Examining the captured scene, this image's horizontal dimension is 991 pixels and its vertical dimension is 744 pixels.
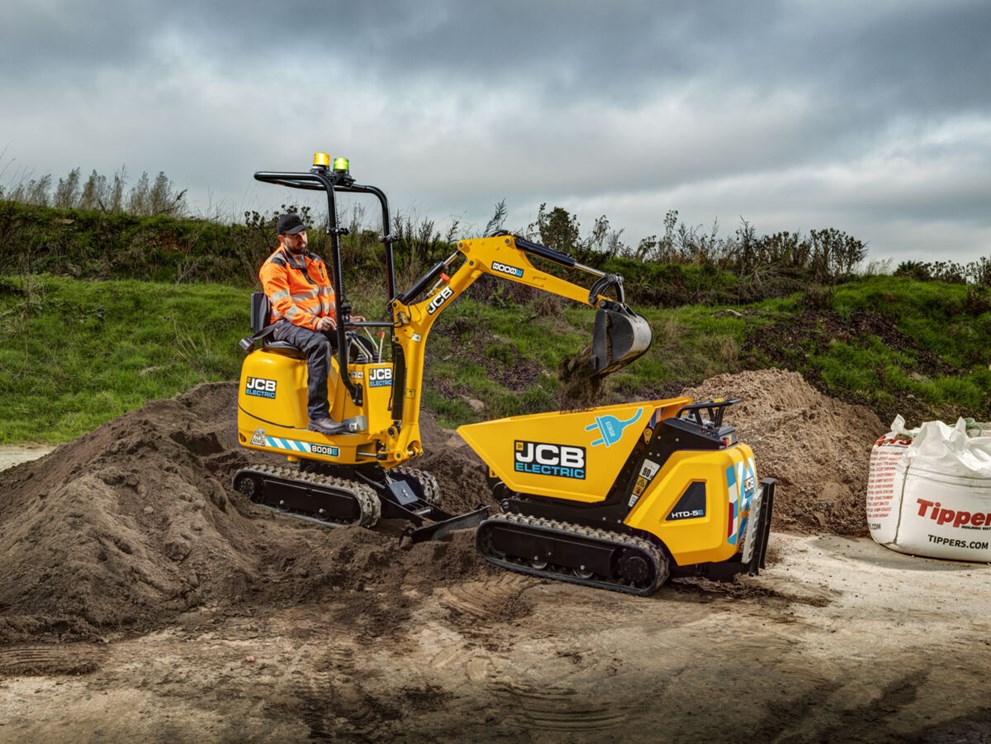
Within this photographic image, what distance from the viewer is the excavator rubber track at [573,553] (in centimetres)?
502

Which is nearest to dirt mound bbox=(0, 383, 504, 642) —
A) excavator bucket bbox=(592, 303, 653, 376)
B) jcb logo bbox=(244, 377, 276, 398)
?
jcb logo bbox=(244, 377, 276, 398)

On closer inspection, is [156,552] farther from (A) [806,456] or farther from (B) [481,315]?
(B) [481,315]

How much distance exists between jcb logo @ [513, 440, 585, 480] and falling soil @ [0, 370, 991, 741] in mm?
659

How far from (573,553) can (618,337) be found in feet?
4.27

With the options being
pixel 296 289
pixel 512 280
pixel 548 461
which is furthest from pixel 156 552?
pixel 512 280

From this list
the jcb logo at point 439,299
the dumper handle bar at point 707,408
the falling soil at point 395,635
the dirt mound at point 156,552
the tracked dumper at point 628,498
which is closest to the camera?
the falling soil at point 395,635

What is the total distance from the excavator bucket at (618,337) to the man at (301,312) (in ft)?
7.02

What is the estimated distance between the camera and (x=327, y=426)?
6527 millimetres

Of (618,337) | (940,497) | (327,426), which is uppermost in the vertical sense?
(618,337)

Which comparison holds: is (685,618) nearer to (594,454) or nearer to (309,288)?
(594,454)

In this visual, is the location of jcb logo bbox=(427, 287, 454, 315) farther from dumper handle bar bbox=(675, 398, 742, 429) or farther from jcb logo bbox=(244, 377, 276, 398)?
dumper handle bar bbox=(675, 398, 742, 429)

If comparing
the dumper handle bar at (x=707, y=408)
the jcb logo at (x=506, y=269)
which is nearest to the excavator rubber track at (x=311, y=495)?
the jcb logo at (x=506, y=269)

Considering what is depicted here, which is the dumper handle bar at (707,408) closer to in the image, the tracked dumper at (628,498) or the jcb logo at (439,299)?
the tracked dumper at (628,498)

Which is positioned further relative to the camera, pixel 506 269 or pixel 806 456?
pixel 806 456
